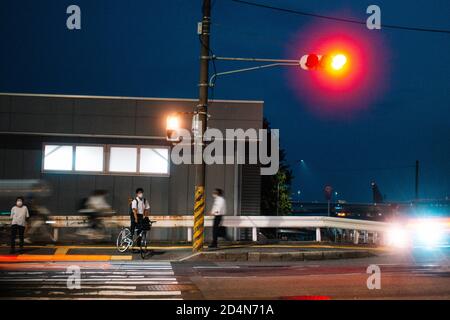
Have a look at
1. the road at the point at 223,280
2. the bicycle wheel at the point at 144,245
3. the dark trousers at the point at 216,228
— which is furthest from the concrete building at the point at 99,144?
the road at the point at 223,280

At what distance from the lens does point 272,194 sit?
49125mm

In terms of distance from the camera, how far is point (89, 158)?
82.8 ft

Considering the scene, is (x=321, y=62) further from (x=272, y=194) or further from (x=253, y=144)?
(x=272, y=194)

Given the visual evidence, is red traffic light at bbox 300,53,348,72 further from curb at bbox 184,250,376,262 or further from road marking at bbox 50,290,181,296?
road marking at bbox 50,290,181,296

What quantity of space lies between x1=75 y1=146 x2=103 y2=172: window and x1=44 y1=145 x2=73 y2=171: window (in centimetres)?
27

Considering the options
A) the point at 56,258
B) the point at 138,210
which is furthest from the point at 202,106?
the point at 56,258

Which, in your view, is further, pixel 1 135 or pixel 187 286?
pixel 1 135

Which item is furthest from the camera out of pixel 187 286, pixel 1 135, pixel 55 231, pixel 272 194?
pixel 272 194

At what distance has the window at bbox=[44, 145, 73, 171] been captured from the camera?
2513cm

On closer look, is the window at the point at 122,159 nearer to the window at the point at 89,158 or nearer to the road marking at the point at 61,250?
the window at the point at 89,158

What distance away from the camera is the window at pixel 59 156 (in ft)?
82.4

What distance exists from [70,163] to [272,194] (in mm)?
25965
